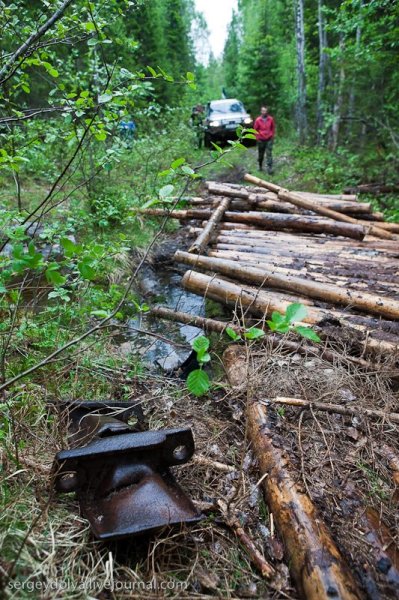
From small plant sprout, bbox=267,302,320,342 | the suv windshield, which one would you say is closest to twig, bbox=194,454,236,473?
small plant sprout, bbox=267,302,320,342

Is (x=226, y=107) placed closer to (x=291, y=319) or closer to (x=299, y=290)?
(x=299, y=290)

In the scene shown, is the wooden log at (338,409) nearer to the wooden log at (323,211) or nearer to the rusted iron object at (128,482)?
the rusted iron object at (128,482)

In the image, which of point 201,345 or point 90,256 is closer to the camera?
point 201,345

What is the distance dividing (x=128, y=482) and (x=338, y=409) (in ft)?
5.46

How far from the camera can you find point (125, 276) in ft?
20.1

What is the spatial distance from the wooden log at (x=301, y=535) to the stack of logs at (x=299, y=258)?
107 centimetres

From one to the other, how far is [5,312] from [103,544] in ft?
9.71

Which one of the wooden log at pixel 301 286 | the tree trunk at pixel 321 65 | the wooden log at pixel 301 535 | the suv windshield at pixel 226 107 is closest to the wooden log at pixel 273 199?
the wooden log at pixel 301 286

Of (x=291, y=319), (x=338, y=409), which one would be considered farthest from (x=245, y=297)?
(x=291, y=319)

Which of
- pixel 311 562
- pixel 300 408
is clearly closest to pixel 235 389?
pixel 300 408

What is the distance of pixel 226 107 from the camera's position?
1652 centimetres

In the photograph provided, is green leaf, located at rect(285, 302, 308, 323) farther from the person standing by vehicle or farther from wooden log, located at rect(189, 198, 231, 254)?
the person standing by vehicle

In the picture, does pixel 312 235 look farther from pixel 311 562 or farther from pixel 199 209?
pixel 311 562

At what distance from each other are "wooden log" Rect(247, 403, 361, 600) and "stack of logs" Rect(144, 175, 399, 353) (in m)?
1.07
